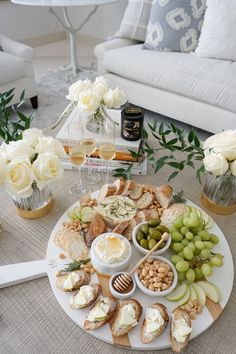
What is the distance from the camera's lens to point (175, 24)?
2354mm

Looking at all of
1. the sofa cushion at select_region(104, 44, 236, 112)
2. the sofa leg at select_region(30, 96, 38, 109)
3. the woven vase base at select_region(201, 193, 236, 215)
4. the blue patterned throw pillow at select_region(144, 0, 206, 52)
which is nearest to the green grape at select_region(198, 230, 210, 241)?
the woven vase base at select_region(201, 193, 236, 215)

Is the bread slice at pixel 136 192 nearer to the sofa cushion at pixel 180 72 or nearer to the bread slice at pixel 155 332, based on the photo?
the bread slice at pixel 155 332

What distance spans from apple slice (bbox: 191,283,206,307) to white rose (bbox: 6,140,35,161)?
0.66 meters

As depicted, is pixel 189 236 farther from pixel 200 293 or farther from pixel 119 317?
pixel 119 317

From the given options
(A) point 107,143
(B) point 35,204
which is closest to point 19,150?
(B) point 35,204

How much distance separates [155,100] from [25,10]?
3.14 m

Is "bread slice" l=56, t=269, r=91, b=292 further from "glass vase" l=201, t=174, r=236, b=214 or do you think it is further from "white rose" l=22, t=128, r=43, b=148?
"glass vase" l=201, t=174, r=236, b=214

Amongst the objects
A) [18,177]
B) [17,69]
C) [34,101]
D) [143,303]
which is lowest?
[34,101]

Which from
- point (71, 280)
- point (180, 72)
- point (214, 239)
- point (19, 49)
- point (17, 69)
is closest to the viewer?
point (71, 280)

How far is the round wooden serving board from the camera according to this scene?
0.72 meters

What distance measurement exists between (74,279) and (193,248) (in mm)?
370

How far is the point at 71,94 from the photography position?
1287 mm

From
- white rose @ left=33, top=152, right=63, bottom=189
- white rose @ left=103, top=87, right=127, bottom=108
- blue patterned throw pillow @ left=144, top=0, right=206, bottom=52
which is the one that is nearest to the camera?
white rose @ left=33, top=152, right=63, bottom=189

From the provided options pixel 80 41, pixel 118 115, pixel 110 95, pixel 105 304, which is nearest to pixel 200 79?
pixel 118 115
